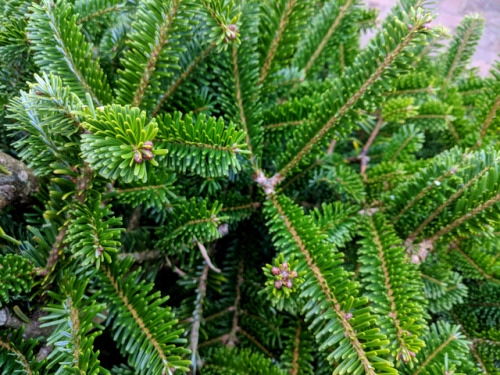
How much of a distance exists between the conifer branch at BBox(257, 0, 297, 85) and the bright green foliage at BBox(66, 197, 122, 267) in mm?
290

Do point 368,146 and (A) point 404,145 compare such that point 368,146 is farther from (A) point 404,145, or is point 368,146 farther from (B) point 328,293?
(B) point 328,293

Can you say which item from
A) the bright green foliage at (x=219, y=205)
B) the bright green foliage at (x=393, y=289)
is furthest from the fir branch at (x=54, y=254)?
the bright green foliage at (x=393, y=289)

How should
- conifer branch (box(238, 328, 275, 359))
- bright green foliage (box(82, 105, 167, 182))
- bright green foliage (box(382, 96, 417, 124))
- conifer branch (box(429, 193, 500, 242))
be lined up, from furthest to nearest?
bright green foliage (box(382, 96, 417, 124))
conifer branch (box(238, 328, 275, 359))
conifer branch (box(429, 193, 500, 242))
bright green foliage (box(82, 105, 167, 182))

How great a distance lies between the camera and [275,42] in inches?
18.7

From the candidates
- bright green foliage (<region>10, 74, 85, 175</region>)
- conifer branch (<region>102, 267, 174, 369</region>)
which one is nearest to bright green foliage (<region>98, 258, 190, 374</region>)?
conifer branch (<region>102, 267, 174, 369</region>)

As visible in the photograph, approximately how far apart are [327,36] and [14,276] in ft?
1.87

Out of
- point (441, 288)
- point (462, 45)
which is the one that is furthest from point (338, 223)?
point (462, 45)

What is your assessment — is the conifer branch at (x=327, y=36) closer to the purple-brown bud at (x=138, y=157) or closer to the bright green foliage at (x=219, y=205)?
the bright green foliage at (x=219, y=205)

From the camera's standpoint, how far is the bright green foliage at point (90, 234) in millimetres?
323

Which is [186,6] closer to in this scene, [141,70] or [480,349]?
[141,70]

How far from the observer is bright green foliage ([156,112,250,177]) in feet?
1.16

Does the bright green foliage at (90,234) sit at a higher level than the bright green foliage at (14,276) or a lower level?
higher

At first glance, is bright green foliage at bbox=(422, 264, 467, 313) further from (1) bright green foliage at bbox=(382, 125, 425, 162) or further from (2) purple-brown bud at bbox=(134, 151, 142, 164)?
(2) purple-brown bud at bbox=(134, 151, 142, 164)

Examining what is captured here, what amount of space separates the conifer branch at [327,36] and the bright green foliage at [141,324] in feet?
1.53
